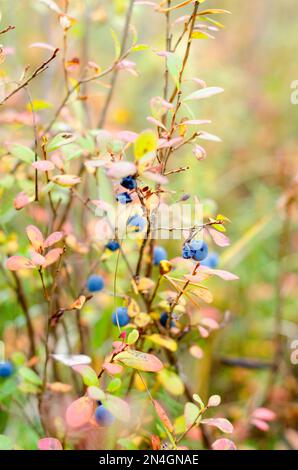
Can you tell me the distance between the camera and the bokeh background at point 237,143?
47.3 inches

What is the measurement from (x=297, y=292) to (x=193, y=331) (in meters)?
0.82

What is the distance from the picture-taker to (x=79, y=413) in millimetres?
570

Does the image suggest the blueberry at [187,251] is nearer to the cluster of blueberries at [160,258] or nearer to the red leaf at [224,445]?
the cluster of blueberries at [160,258]

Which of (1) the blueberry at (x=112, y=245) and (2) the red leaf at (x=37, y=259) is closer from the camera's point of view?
(2) the red leaf at (x=37, y=259)

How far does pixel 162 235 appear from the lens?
2.55 feet

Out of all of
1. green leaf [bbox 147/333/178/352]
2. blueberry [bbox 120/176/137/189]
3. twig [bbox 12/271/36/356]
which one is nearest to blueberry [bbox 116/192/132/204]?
blueberry [bbox 120/176/137/189]

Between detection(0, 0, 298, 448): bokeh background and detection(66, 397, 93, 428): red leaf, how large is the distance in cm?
29

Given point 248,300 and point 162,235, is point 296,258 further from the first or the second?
point 162,235

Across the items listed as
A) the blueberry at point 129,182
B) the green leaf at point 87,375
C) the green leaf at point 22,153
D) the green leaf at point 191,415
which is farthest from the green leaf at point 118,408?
the green leaf at point 22,153

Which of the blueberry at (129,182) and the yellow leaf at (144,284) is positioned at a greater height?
the blueberry at (129,182)

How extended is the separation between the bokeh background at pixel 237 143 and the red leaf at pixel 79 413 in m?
0.29

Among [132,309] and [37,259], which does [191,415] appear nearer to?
[132,309]

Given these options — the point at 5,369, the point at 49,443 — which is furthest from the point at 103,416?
the point at 5,369

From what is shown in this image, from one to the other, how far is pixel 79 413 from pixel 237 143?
6.92 ft
